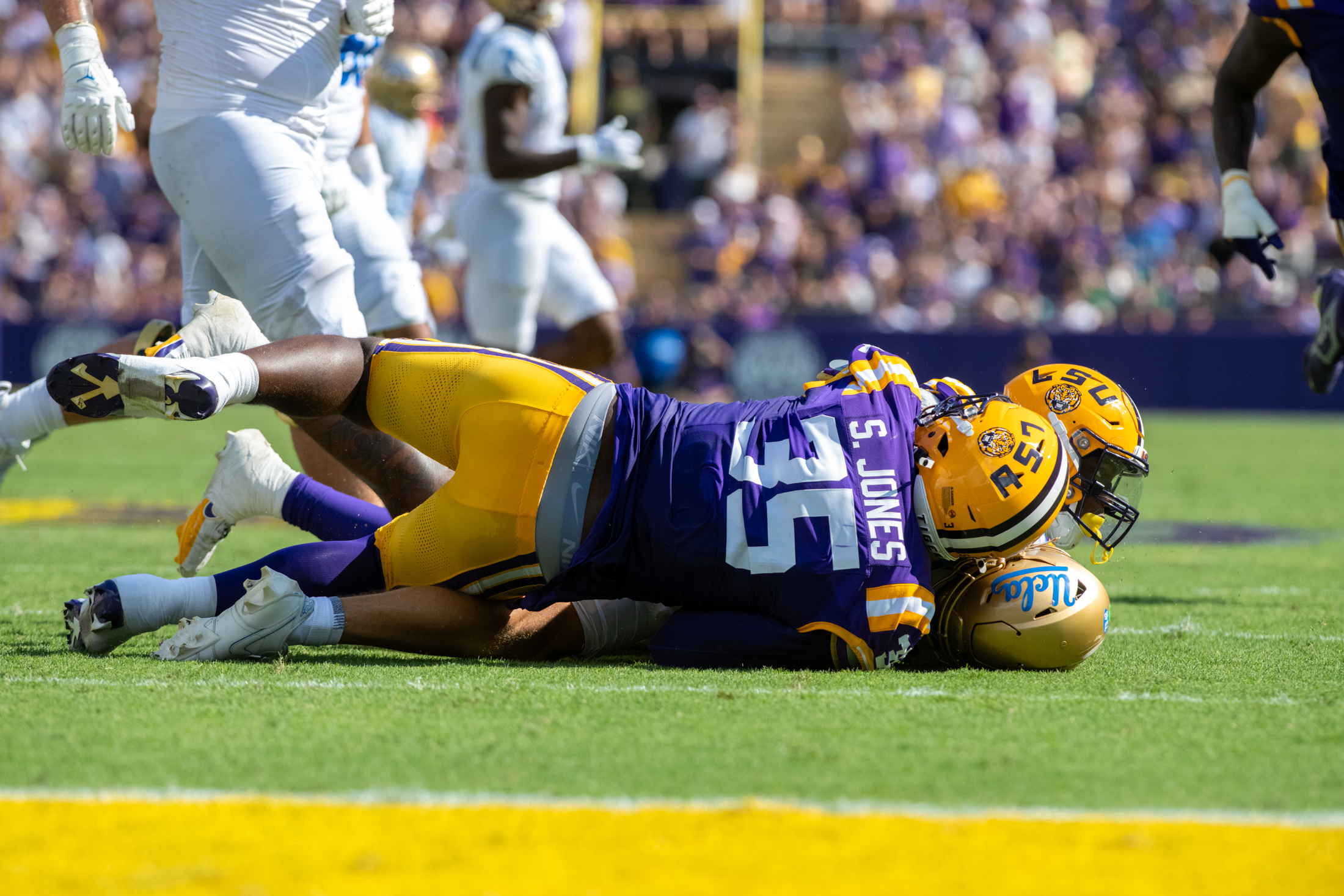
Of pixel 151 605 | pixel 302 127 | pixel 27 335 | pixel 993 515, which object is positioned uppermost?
pixel 302 127

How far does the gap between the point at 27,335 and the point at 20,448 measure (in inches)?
521

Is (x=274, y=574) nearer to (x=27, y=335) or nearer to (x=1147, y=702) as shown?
(x=1147, y=702)

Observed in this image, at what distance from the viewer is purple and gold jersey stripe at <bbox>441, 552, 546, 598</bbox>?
327 cm

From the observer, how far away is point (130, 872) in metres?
1.90

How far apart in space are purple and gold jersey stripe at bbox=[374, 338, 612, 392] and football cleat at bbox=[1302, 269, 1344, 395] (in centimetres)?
210

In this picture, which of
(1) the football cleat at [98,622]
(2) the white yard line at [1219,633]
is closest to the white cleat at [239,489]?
(1) the football cleat at [98,622]

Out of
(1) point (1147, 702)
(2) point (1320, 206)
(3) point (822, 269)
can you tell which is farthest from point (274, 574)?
(2) point (1320, 206)

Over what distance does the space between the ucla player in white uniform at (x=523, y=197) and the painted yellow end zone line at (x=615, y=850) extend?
4.78 metres

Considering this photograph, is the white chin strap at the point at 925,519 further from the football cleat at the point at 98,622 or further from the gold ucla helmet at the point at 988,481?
the football cleat at the point at 98,622

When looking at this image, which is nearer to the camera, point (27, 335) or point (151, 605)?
point (151, 605)

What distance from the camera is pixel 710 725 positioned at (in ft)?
8.95

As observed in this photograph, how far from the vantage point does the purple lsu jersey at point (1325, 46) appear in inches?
169

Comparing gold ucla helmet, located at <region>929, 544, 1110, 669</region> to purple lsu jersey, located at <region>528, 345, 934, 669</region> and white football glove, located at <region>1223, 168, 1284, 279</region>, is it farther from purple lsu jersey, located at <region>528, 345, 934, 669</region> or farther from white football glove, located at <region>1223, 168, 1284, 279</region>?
white football glove, located at <region>1223, 168, 1284, 279</region>

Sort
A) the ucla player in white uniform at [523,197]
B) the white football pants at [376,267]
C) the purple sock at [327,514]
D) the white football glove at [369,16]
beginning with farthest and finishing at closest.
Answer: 1. the ucla player in white uniform at [523,197]
2. the white football pants at [376,267]
3. the white football glove at [369,16]
4. the purple sock at [327,514]
